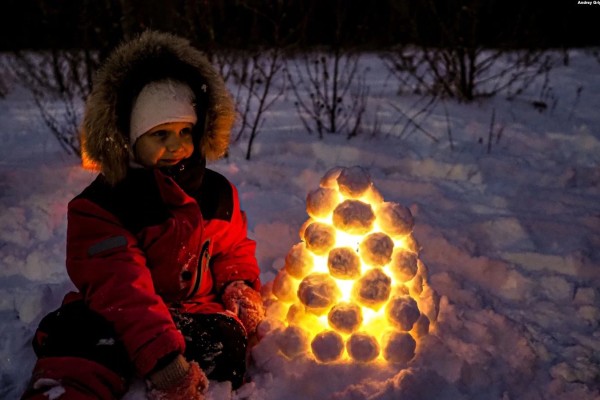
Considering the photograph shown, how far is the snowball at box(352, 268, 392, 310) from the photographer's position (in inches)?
80.3

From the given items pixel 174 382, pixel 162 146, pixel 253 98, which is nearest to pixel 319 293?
pixel 174 382

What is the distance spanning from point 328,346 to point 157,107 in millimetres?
1148

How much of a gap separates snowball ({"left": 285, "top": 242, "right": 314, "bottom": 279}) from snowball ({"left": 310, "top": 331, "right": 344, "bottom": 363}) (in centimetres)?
28

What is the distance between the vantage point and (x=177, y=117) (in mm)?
2072

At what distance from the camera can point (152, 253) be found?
2092 mm

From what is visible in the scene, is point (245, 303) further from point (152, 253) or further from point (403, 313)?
point (403, 313)

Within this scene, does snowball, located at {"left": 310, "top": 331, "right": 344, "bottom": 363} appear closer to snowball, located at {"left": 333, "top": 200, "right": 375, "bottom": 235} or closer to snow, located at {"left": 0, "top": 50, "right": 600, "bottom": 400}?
snow, located at {"left": 0, "top": 50, "right": 600, "bottom": 400}

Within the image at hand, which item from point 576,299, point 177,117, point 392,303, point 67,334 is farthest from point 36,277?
point 576,299

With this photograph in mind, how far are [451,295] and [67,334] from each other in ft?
5.82

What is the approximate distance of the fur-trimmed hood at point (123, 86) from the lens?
6.75ft

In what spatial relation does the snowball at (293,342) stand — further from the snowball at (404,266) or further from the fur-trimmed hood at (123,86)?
the fur-trimmed hood at (123,86)

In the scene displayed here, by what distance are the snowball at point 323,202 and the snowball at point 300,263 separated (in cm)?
17

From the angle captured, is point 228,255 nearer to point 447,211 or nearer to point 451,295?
point 451,295

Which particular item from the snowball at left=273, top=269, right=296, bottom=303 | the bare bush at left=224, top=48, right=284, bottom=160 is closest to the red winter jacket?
the snowball at left=273, top=269, right=296, bottom=303
